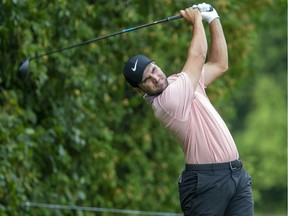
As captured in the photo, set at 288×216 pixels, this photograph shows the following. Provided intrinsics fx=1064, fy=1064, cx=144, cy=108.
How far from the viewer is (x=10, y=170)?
8.98 m

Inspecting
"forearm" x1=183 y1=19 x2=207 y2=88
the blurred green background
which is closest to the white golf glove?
"forearm" x1=183 y1=19 x2=207 y2=88

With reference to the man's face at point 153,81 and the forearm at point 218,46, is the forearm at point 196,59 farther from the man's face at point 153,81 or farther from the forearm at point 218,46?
the forearm at point 218,46

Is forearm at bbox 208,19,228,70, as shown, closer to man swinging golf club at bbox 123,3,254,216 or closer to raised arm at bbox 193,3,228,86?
raised arm at bbox 193,3,228,86

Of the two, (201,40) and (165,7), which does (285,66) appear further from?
(201,40)

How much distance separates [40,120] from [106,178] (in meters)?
2.11

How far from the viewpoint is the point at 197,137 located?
6996 millimetres

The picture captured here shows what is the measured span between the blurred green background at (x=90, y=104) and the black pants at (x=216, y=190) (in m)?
2.18

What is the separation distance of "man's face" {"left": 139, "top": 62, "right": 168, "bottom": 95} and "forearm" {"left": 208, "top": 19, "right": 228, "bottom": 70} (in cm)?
64

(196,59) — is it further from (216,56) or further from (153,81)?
(216,56)

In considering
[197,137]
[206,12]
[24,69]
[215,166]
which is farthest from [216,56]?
[24,69]

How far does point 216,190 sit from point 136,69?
964mm

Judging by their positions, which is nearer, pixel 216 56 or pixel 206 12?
pixel 206 12

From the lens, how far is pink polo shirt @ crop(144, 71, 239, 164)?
6.95 meters

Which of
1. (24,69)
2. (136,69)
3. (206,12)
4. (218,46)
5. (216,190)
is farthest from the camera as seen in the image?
(24,69)
